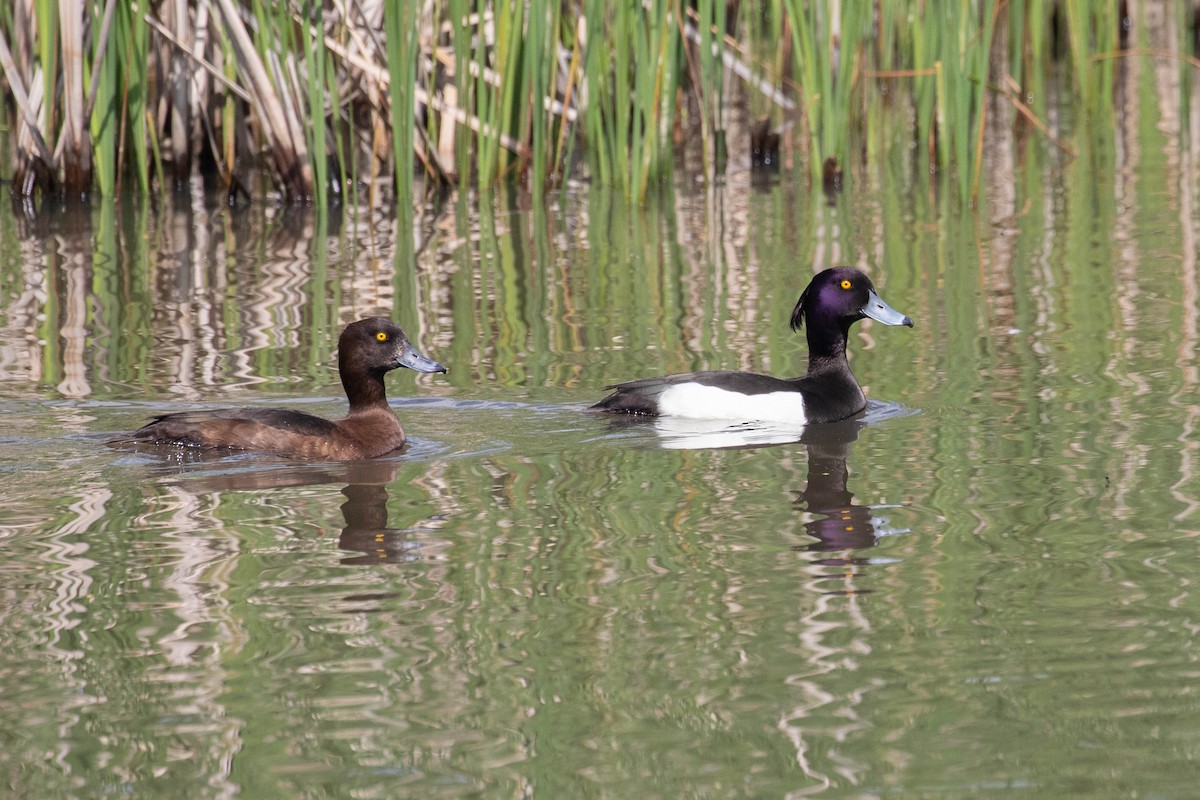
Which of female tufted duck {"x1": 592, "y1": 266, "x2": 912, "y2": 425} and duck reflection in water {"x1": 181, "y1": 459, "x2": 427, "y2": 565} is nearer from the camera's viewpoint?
duck reflection in water {"x1": 181, "y1": 459, "x2": 427, "y2": 565}

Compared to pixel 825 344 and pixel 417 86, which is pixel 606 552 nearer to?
pixel 825 344

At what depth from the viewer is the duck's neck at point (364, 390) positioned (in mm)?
8234

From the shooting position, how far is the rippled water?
4.37 m

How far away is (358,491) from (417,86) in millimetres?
7774

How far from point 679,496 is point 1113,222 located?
7.57 metres

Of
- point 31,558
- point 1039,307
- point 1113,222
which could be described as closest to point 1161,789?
point 31,558

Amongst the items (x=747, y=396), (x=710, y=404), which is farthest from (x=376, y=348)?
(x=747, y=396)

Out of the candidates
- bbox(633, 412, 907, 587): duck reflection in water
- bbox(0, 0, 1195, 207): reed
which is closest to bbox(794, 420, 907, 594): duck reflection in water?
bbox(633, 412, 907, 587): duck reflection in water

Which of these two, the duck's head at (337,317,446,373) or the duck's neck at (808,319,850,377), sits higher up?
the duck's head at (337,317,446,373)

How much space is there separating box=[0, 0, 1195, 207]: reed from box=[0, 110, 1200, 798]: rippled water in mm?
1831

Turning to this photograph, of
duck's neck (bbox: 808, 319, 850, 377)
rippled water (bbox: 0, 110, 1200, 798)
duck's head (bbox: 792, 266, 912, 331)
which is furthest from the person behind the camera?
duck's head (bbox: 792, 266, 912, 331)

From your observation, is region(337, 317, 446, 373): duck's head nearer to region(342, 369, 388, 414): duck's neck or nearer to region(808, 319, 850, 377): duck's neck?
region(342, 369, 388, 414): duck's neck

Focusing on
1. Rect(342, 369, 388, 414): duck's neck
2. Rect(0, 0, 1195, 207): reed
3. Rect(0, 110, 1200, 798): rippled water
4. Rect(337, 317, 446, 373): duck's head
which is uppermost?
Rect(0, 0, 1195, 207): reed

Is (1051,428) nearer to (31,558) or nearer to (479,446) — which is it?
(479,446)
